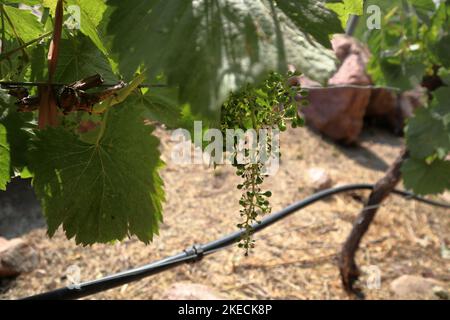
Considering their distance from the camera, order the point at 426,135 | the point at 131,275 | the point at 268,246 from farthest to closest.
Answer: the point at 268,246 → the point at 426,135 → the point at 131,275

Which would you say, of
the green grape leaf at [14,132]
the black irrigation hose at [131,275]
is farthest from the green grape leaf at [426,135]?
the green grape leaf at [14,132]

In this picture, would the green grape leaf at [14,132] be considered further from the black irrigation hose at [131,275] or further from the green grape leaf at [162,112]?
the black irrigation hose at [131,275]

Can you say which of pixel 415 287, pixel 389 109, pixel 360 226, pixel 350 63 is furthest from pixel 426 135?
pixel 389 109

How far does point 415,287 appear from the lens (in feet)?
7.13

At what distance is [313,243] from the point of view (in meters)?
2.49

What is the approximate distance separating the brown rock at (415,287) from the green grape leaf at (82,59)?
1748 mm

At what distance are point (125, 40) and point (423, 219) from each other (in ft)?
9.23

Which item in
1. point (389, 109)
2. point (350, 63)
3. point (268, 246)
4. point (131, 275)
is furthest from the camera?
point (389, 109)

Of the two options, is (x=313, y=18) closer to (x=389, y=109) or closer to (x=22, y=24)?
(x=22, y=24)

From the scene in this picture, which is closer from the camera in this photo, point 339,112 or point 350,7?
point 350,7

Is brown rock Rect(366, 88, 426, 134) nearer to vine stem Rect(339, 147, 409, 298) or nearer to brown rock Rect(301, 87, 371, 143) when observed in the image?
brown rock Rect(301, 87, 371, 143)

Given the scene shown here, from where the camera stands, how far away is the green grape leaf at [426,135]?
1883mm

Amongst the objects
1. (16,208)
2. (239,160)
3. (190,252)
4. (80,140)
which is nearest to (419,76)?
(190,252)

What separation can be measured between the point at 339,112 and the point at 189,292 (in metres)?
2.62
